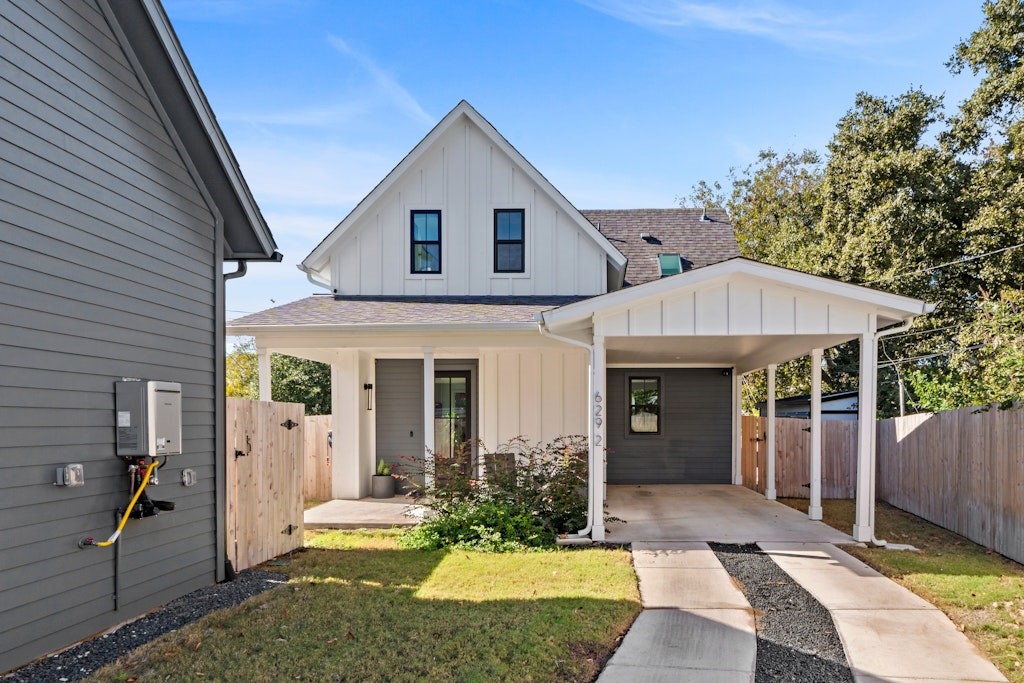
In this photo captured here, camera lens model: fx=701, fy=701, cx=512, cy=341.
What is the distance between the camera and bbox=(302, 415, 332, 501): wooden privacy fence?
13492mm

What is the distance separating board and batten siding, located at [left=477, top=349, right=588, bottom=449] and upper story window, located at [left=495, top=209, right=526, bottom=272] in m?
1.53

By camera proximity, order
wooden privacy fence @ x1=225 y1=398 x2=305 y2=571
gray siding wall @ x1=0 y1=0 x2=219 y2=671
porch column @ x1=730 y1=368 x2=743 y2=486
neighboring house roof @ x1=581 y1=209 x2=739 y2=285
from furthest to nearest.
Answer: neighboring house roof @ x1=581 y1=209 x2=739 y2=285
porch column @ x1=730 y1=368 x2=743 y2=486
wooden privacy fence @ x1=225 y1=398 x2=305 y2=571
gray siding wall @ x1=0 y1=0 x2=219 y2=671

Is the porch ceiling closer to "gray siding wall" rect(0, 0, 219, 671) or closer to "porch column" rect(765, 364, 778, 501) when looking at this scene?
"porch column" rect(765, 364, 778, 501)

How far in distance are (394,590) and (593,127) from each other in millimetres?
17844

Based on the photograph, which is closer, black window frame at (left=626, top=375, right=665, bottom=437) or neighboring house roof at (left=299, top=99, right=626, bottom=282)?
neighboring house roof at (left=299, top=99, right=626, bottom=282)

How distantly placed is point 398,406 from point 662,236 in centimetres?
721

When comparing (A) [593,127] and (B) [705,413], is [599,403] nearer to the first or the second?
(B) [705,413]

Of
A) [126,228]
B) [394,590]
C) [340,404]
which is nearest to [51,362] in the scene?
[126,228]

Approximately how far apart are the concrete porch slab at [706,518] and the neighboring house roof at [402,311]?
3.20m

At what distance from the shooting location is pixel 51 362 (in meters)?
4.73

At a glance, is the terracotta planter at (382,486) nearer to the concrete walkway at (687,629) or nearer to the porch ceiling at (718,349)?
the porch ceiling at (718,349)

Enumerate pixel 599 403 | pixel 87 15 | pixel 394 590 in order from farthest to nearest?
pixel 599 403 → pixel 394 590 → pixel 87 15

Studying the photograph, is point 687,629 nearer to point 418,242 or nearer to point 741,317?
point 741,317

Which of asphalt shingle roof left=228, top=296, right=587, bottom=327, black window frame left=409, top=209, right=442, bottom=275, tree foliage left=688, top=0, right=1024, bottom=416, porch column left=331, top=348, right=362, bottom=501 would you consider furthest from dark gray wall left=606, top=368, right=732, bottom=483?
porch column left=331, top=348, right=362, bottom=501
